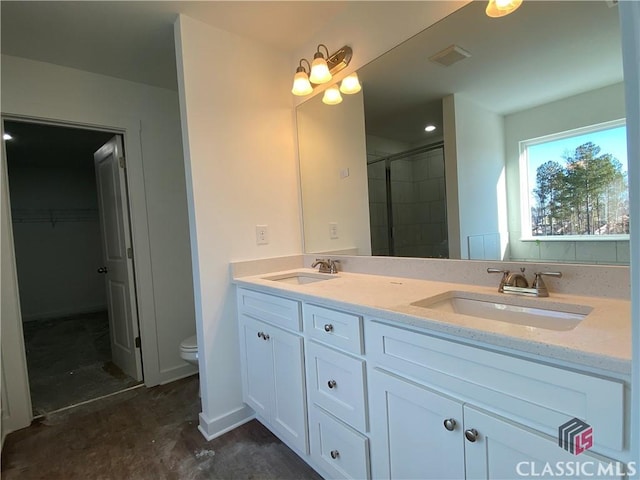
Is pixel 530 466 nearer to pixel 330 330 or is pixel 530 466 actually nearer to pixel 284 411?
pixel 330 330

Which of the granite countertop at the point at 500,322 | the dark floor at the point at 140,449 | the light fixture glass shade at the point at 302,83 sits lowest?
the dark floor at the point at 140,449

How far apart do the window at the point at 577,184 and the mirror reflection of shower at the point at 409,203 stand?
38 centimetres

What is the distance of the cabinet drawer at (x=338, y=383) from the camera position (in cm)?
114

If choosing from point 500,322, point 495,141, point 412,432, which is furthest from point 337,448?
point 495,141

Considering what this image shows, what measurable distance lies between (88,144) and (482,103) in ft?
13.8

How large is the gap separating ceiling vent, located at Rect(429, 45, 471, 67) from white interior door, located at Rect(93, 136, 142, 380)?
87.5 inches

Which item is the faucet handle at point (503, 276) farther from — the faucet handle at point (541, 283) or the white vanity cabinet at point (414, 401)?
the white vanity cabinet at point (414, 401)

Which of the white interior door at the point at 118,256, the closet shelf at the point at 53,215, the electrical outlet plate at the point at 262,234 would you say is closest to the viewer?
the electrical outlet plate at the point at 262,234

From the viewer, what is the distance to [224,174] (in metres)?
1.84

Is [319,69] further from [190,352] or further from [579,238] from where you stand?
[190,352]

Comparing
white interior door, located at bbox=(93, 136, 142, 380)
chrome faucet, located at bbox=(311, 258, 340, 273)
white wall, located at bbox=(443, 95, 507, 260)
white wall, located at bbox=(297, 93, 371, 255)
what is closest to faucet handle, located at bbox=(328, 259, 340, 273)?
chrome faucet, located at bbox=(311, 258, 340, 273)

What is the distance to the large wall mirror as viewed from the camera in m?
1.05

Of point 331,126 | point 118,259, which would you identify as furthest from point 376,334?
point 118,259

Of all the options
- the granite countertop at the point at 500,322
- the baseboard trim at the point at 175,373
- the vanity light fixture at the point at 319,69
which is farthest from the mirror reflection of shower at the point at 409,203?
the baseboard trim at the point at 175,373
